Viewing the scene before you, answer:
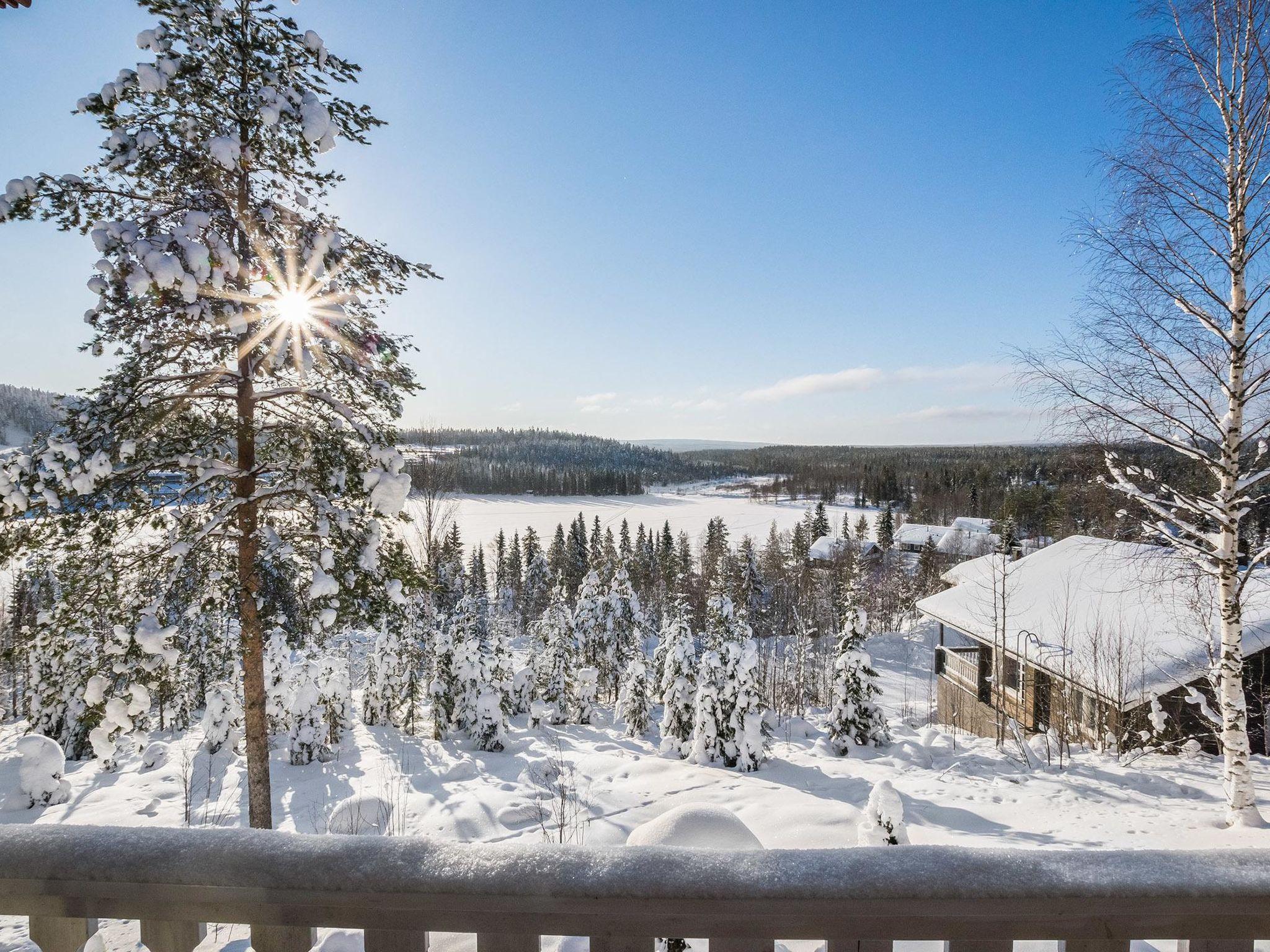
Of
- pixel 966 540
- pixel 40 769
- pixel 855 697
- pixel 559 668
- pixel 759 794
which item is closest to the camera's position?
pixel 759 794

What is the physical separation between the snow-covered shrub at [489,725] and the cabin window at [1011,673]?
14155 millimetres

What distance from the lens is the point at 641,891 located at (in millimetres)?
1029

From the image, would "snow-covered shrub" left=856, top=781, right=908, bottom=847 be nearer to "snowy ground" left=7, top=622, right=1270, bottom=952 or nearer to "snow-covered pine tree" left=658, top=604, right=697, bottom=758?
"snowy ground" left=7, top=622, right=1270, bottom=952

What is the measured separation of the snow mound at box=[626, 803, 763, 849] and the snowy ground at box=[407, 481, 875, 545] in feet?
261

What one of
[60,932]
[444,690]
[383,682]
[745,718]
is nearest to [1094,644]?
[745,718]

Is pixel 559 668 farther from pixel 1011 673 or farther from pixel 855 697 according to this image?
pixel 1011 673

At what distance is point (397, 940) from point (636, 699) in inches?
818

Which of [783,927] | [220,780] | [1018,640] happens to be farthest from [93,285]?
[1018,640]

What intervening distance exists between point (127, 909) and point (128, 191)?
707 centimetres

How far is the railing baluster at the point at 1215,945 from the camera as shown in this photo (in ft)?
3.43

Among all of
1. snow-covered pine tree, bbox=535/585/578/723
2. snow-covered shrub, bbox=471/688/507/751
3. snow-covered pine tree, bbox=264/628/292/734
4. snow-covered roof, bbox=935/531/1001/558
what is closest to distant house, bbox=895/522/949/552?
snow-covered roof, bbox=935/531/1001/558

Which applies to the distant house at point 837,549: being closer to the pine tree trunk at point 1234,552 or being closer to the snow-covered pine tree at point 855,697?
the snow-covered pine tree at point 855,697

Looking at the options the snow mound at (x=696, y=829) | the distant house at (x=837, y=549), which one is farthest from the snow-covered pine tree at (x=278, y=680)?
the distant house at (x=837, y=549)

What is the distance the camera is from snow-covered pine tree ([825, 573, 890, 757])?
1536 cm
